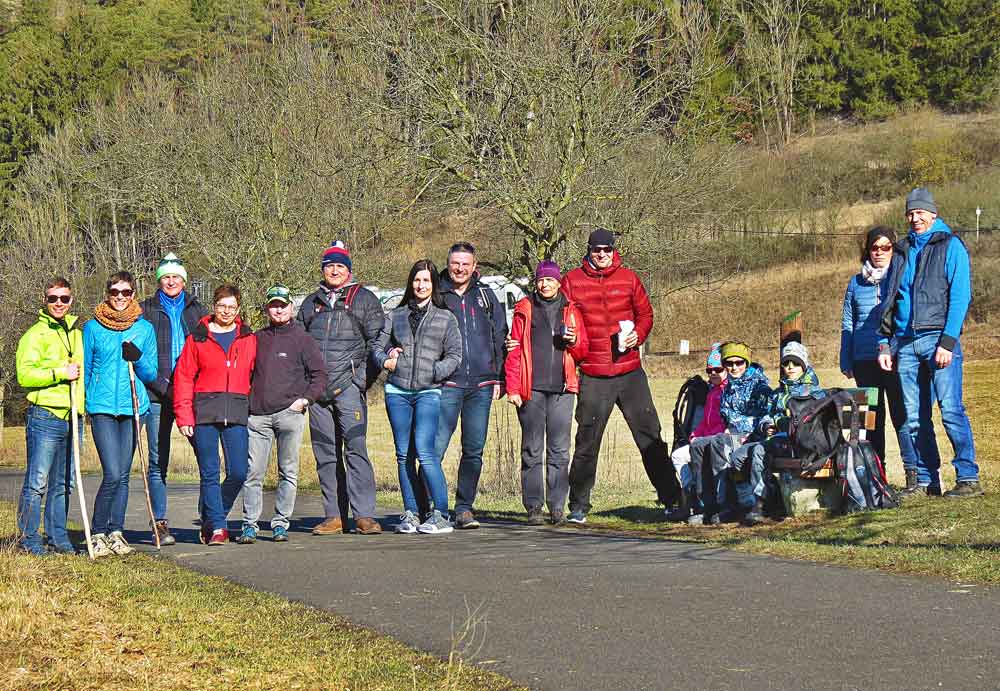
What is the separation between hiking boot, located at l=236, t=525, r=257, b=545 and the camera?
36.1ft

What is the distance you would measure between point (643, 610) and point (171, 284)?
18.7 feet

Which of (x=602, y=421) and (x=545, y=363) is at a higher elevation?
(x=545, y=363)

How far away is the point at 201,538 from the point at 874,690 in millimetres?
6817

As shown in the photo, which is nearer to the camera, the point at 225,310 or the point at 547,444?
the point at 225,310

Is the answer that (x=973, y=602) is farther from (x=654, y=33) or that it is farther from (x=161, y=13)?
(x=161, y=13)

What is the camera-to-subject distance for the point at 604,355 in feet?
39.3

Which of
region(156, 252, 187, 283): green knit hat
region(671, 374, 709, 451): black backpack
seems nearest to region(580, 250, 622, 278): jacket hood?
region(671, 374, 709, 451): black backpack

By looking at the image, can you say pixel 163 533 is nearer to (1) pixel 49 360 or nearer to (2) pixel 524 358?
(1) pixel 49 360

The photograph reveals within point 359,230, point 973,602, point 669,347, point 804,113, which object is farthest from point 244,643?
point 804,113

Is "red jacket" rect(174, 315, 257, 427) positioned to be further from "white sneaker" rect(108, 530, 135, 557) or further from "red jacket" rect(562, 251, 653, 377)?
"red jacket" rect(562, 251, 653, 377)

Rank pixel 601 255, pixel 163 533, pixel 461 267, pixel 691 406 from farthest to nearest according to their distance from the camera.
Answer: pixel 691 406
pixel 601 255
pixel 461 267
pixel 163 533

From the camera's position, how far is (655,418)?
12203 mm

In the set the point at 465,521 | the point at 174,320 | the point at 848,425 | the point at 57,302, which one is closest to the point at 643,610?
the point at 848,425

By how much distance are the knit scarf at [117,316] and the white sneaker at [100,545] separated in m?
1.52
